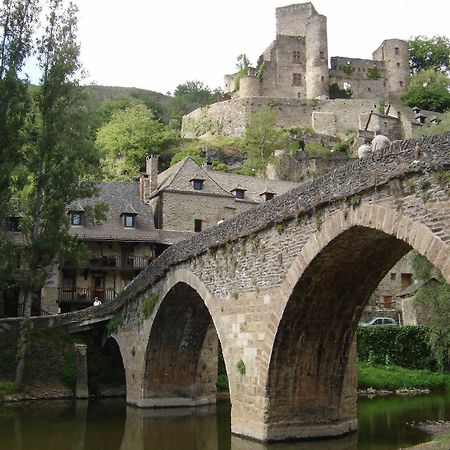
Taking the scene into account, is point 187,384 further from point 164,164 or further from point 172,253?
point 164,164

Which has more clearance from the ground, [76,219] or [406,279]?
[76,219]

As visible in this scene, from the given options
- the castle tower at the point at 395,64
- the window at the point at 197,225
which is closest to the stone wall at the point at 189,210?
the window at the point at 197,225

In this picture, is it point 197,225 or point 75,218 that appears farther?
point 197,225

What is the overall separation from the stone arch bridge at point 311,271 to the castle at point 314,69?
69.9 metres

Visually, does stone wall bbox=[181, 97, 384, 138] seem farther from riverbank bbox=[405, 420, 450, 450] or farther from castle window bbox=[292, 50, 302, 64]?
riverbank bbox=[405, 420, 450, 450]

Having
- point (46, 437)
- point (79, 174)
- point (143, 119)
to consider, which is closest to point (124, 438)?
point (46, 437)

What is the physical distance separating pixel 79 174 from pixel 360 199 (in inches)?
682

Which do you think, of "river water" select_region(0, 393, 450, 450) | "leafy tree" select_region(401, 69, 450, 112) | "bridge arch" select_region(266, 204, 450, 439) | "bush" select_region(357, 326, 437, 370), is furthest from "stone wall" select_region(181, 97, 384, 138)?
"bridge arch" select_region(266, 204, 450, 439)

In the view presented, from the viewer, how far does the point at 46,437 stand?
18.8 m

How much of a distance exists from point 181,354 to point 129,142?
1818 inches

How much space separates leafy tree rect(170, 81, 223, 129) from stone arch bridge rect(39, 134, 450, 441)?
85388mm

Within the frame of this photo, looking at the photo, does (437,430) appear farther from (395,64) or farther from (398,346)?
(395,64)

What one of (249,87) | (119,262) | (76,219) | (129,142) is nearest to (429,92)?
(249,87)

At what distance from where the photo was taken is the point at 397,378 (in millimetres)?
32562
